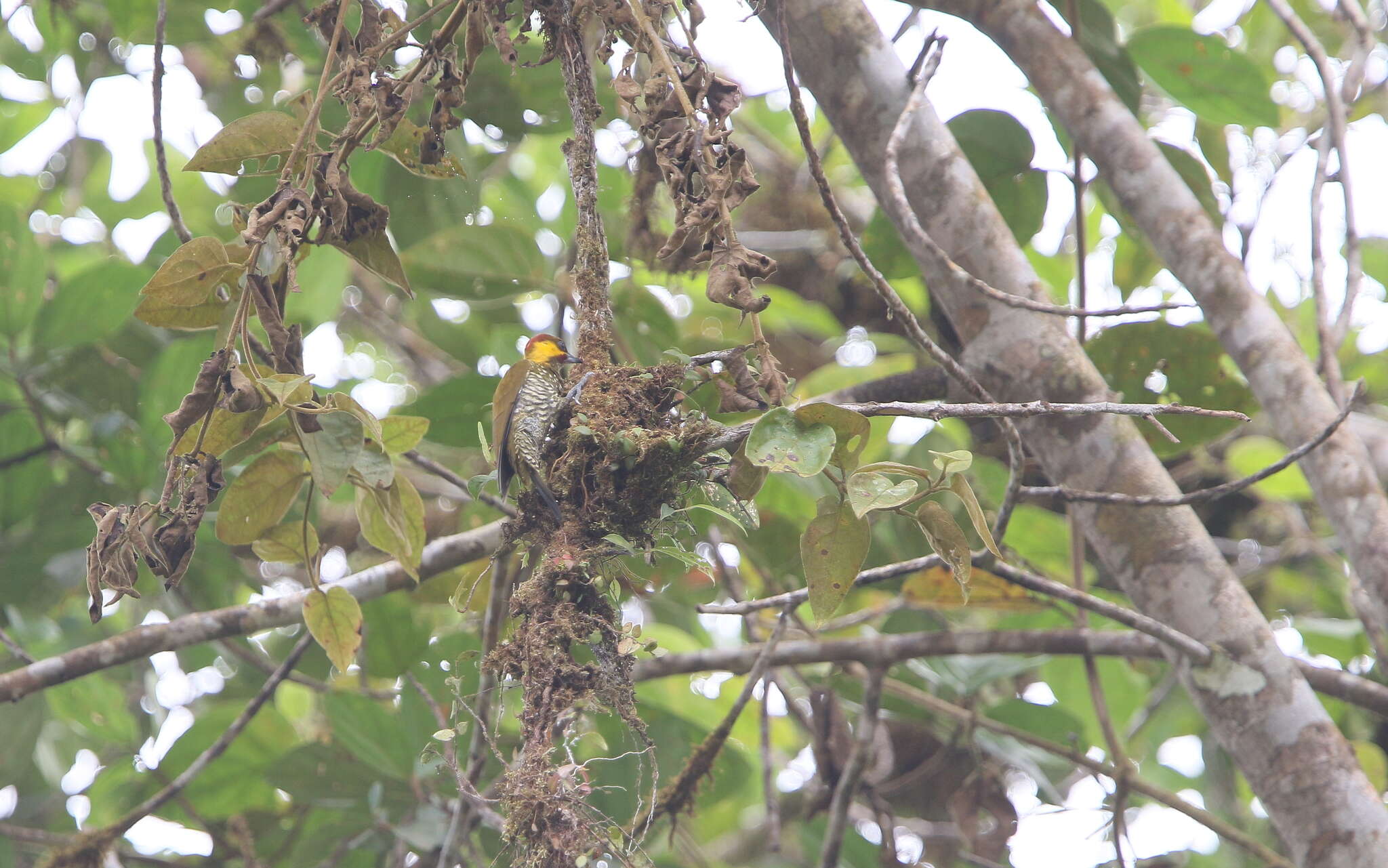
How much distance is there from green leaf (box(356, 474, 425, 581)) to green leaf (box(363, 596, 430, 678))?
4.19 ft

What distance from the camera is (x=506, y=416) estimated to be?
2.09 m

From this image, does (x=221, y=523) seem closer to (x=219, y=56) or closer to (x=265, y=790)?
(x=265, y=790)

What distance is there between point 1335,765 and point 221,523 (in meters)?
Result: 2.03

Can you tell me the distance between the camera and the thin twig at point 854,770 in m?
2.67

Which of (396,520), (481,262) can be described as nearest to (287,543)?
(396,520)

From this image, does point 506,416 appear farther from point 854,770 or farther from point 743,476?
point 854,770

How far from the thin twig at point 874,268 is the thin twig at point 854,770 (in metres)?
0.95

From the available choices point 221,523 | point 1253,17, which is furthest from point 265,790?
point 1253,17

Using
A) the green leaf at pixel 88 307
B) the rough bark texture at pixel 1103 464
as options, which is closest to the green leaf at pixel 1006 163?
the rough bark texture at pixel 1103 464

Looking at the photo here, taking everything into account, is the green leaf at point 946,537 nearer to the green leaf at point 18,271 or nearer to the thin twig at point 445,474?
the thin twig at point 445,474

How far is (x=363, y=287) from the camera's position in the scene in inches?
201

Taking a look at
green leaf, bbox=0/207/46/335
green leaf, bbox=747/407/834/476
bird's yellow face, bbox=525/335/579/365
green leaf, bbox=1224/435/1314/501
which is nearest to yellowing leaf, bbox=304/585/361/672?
green leaf, bbox=747/407/834/476

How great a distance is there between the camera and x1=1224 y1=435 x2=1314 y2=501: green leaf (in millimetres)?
4066

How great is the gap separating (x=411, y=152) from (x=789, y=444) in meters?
1.01
